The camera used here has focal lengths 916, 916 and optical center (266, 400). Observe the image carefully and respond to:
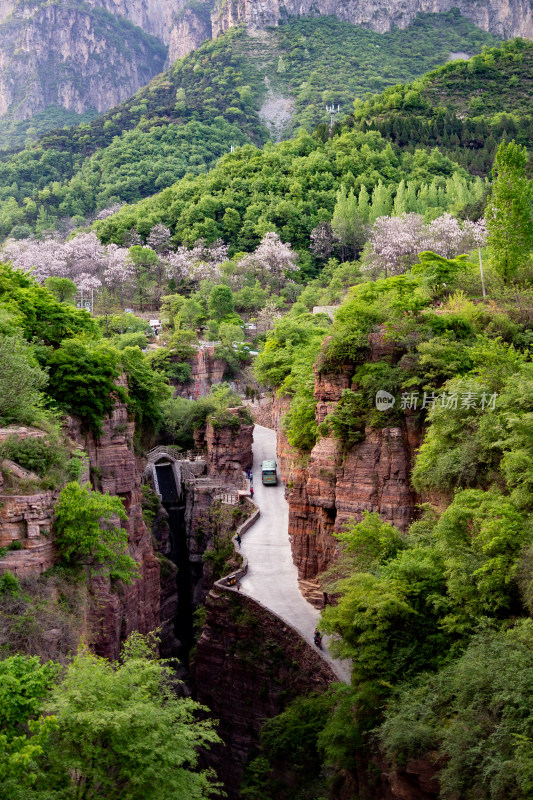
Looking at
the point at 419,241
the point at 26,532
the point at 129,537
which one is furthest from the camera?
the point at 419,241

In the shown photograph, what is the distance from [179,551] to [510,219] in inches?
992

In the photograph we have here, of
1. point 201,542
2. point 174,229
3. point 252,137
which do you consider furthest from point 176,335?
point 252,137

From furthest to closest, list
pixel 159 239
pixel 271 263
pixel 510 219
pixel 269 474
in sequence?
pixel 159 239 < pixel 271 263 < pixel 269 474 < pixel 510 219

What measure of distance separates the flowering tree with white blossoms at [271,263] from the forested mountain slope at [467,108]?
1176 inches

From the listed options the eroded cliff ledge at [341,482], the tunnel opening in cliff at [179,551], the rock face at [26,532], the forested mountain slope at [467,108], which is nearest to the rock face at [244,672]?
the eroded cliff ledge at [341,482]

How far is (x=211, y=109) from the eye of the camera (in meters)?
161

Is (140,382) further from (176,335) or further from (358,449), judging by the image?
(176,335)

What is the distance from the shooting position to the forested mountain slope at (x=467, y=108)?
109250 millimetres

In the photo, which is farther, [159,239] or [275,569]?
[159,239]

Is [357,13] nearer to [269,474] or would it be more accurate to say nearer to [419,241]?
[419,241]

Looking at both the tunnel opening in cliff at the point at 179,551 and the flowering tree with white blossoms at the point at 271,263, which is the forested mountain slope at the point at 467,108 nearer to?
the flowering tree with white blossoms at the point at 271,263

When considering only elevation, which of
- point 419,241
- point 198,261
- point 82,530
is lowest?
point 82,530

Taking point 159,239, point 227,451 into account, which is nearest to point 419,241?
point 227,451

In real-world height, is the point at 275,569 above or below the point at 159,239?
below
